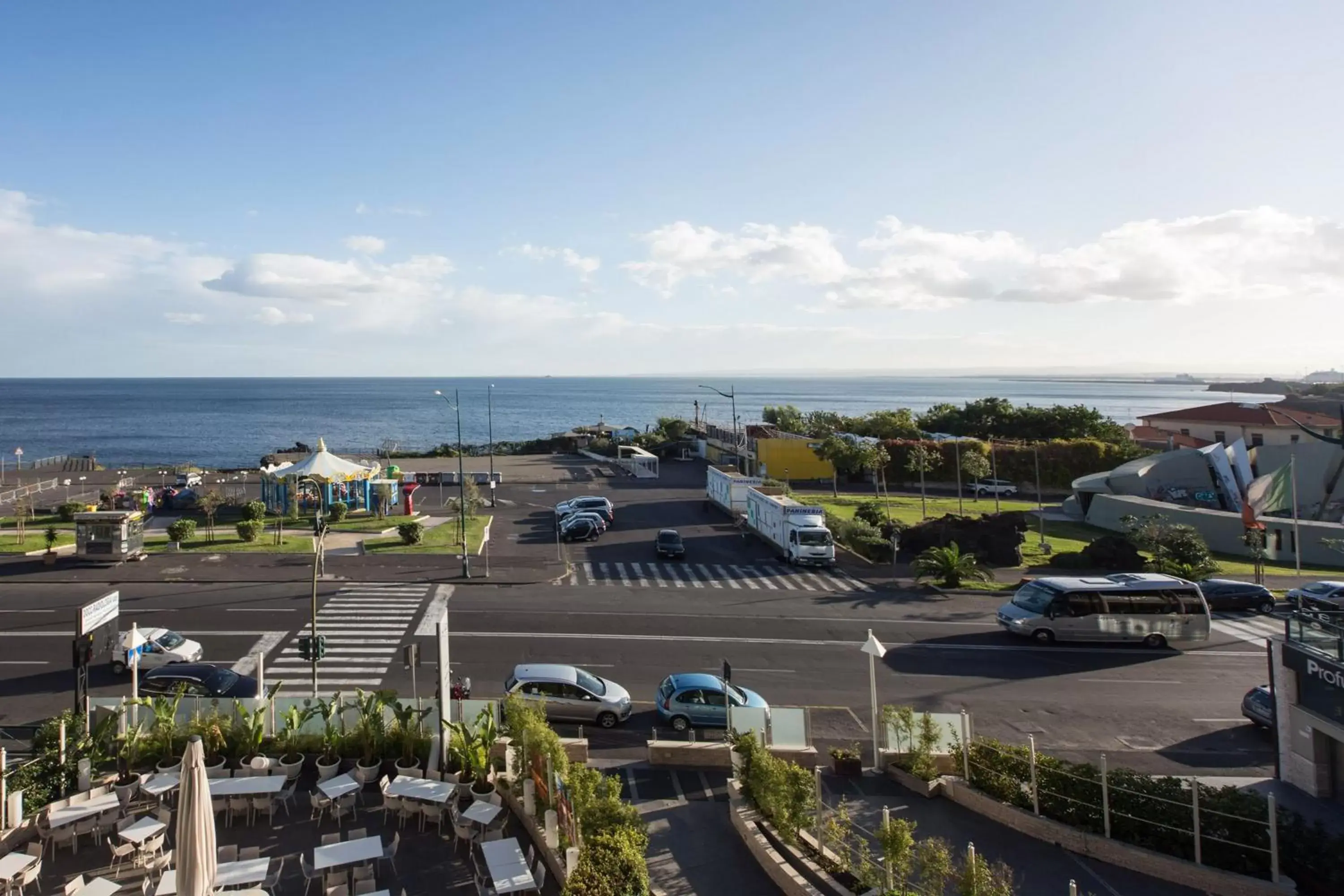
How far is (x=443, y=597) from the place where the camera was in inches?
1144

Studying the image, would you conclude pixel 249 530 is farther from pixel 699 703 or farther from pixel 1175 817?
pixel 1175 817

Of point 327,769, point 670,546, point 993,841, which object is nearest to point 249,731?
point 327,769

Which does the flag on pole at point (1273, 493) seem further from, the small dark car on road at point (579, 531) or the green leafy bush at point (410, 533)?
the green leafy bush at point (410, 533)

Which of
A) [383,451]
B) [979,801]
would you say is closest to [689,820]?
[979,801]

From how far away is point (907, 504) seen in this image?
5341 centimetres

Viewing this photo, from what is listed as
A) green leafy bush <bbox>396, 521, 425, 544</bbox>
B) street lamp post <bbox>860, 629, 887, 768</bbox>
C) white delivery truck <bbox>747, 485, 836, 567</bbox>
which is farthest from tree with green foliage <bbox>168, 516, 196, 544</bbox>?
street lamp post <bbox>860, 629, 887, 768</bbox>

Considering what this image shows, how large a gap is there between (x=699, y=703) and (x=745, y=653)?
6.00m

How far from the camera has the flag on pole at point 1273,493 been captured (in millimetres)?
44969

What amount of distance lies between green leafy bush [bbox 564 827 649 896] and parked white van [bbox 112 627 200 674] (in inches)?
631

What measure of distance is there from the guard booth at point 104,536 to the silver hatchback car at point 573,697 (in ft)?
Result: 76.6

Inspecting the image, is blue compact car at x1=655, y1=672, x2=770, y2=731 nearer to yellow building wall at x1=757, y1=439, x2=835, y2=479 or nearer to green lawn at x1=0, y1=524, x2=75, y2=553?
green lawn at x1=0, y1=524, x2=75, y2=553

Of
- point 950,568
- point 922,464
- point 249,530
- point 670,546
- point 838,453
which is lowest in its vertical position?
point 950,568

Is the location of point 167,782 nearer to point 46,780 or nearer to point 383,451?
point 46,780

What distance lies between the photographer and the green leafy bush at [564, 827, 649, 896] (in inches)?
360
